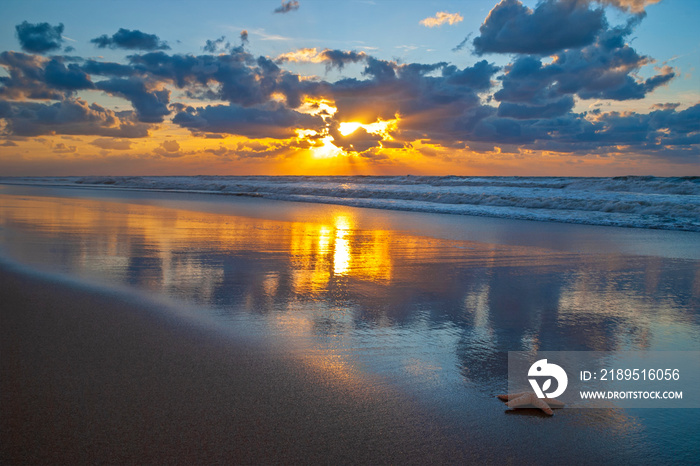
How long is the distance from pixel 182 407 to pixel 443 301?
330 cm

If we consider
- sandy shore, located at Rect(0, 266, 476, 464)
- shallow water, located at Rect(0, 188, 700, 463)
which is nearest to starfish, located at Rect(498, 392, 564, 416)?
shallow water, located at Rect(0, 188, 700, 463)

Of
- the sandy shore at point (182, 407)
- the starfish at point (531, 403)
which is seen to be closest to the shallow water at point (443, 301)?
the starfish at point (531, 403)

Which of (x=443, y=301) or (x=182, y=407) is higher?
(x=443, y=301)

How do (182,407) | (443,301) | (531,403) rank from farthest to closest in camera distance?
(443,301) → (531,403) → (182,407)

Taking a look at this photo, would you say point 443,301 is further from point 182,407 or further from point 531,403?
point 182,407

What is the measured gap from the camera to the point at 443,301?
5.47 m

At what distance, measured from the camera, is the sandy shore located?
2479mm

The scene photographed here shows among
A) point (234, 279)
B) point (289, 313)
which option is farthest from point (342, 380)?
point (234, 279)

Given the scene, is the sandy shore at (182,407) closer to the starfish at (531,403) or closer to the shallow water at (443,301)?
the shallow water at (443,301)

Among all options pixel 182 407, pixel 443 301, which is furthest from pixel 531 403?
pixel 443 301

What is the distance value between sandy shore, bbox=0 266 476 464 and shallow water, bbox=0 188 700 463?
292 millimetres

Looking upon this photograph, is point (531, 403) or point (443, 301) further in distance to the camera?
point (443, 301)

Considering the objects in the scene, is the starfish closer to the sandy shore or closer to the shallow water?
the shallow water

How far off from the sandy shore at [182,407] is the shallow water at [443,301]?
0.96 ft
